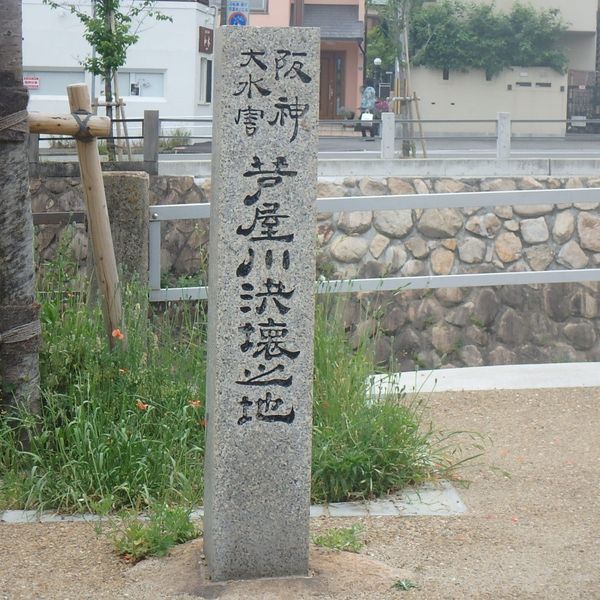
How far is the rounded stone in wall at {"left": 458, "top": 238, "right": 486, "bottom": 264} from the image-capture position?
58.0 ft

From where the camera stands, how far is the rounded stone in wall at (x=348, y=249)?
1703cm

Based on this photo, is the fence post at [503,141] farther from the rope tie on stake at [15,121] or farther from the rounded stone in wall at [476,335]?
the rope tie on stake at [15,121]

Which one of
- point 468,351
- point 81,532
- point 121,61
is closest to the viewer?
point 81,532

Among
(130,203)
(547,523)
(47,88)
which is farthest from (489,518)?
(47,88)

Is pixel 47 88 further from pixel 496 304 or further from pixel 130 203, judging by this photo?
pixel 130 203

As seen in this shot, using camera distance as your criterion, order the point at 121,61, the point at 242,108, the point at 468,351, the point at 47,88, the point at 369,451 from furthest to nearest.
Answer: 1. the point at 47,88
2. the point at 121,61
3. the point at 468,351
4. the point at 369,451
5. the point at 242,108

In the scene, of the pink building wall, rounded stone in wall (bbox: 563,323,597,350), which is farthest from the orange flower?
the pink building wall

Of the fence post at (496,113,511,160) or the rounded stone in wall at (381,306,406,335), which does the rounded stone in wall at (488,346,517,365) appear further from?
the fence post at (496,113,511,160)

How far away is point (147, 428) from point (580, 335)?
1315cm

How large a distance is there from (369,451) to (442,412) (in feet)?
4.86

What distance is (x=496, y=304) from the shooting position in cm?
1708

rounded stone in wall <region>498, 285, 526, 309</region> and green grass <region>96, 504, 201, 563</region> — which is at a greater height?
green grass <region>96, 504, 201, 563</region>

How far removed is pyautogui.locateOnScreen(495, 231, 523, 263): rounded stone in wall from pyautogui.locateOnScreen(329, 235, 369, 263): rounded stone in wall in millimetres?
2224

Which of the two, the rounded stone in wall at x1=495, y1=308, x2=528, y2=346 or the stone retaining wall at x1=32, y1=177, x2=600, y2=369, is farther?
the rounded stone in wall at x1=495, y1=308, x2=528, y2=346
